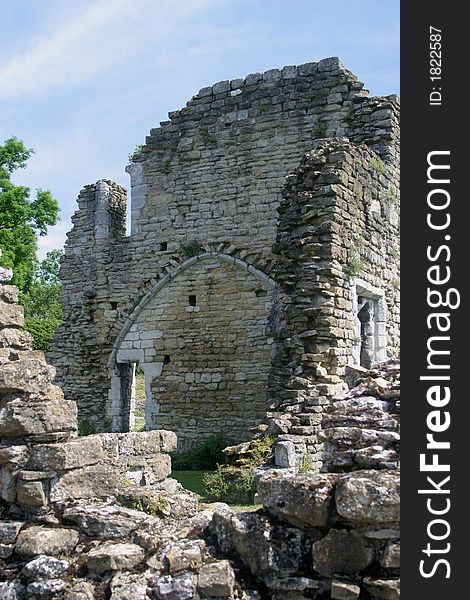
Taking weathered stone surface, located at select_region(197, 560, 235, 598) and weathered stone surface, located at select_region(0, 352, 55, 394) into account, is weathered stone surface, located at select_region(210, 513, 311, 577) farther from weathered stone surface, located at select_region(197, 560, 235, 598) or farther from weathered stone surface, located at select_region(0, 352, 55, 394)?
weathered stone surface, located at select_region(0, 352, 55, 394)

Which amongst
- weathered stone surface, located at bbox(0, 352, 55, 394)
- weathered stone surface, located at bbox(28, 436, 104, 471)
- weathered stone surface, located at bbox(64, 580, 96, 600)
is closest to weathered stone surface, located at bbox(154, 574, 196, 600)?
weathered stone surface, located at bbox(64, 580, 96, 600)

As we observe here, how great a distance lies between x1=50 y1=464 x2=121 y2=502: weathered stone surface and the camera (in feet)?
14.1

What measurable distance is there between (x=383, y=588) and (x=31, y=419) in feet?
7.73

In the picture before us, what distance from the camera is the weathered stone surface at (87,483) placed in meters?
4.29

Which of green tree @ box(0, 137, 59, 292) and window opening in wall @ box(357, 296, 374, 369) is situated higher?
green tree @ box(0, 137, 59, 292)

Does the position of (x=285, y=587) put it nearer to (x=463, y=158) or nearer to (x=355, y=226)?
(x=463, y=158)

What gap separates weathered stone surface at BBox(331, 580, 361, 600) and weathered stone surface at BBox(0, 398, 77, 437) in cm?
201

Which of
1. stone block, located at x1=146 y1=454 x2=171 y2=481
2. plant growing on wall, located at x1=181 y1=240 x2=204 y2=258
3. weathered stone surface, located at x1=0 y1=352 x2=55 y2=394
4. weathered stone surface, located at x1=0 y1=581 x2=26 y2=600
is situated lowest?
weathered stone surface, located at x1=0 y1=581 x2=26 y2=600

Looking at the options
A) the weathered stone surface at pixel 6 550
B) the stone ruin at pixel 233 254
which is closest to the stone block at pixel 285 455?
the stone ruin at pixel 233 254

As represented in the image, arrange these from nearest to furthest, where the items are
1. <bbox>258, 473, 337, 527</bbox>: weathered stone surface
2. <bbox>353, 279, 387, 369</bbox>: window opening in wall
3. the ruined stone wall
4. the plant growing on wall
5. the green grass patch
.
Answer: <bbox>258, 473, 337, 527</bbox>: weathered stone surface < the ruined stone wall < <bbox>353, 279, 387, 369</bbox>: window opening in wall < the green grass patch < the plant growing on wall

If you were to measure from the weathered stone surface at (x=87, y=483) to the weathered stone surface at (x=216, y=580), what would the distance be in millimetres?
1139

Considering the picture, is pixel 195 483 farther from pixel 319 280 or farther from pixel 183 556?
pixel 183 556

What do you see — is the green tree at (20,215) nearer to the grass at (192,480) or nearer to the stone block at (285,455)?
the grass at (192,480)

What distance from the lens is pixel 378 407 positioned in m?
4.05
